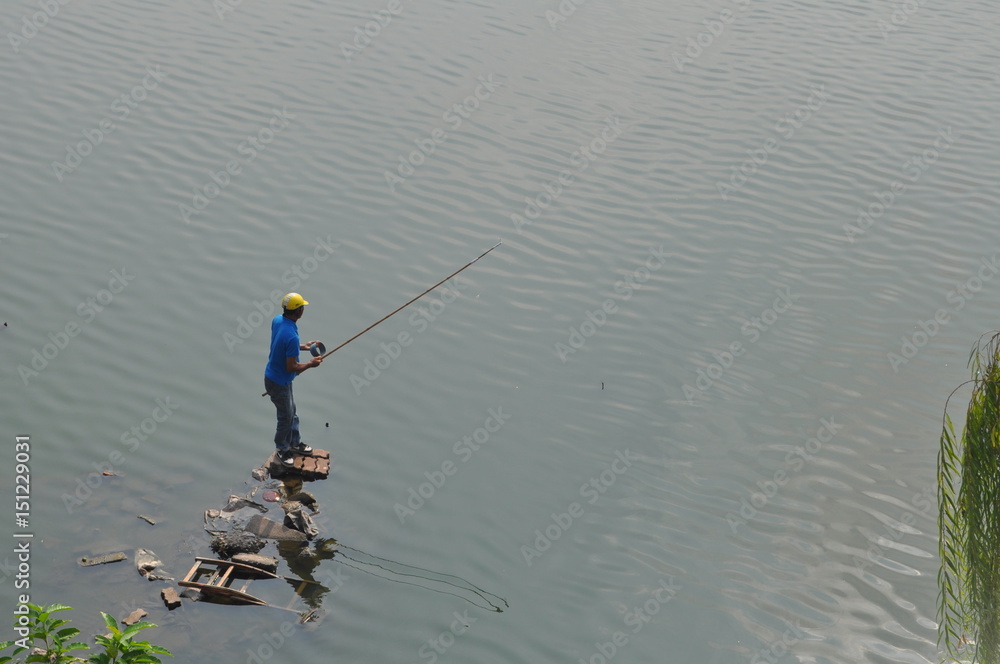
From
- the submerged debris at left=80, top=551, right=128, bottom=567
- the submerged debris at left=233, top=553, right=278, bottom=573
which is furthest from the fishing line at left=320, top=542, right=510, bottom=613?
the submerged debris at left=80, top=551, right=128, bottom=567

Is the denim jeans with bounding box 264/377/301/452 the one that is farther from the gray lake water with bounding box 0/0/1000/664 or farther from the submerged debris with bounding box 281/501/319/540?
the submerged debris with bounding box 281/501/319/540

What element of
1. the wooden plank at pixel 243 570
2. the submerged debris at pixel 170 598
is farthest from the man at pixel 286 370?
the submerged debris at pixel 170 598

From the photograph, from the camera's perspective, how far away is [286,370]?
33.1 feet

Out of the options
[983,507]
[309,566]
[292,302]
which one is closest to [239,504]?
[309,566]

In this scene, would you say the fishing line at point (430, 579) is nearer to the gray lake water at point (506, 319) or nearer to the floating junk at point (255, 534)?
the gray lake water at point (506, 319)

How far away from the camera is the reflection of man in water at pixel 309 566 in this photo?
8.92m

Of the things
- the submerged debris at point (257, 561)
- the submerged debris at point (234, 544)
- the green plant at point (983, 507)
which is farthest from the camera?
the submerged debris at point (234, 544)

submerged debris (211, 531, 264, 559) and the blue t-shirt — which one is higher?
the blue t-shirt

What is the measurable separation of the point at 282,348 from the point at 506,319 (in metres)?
4.15

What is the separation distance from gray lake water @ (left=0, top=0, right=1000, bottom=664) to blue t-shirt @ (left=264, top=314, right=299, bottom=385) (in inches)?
42.0

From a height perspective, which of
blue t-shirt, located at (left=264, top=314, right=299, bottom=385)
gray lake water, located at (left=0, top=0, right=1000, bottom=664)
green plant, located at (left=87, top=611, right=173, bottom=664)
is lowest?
gray lake water, located at (left=0, top=0, right=1000, bottom=664)

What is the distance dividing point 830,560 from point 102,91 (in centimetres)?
1656

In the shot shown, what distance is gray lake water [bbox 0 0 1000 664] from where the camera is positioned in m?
9.22

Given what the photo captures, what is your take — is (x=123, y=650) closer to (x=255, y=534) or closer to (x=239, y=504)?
(x=255, y=534)
